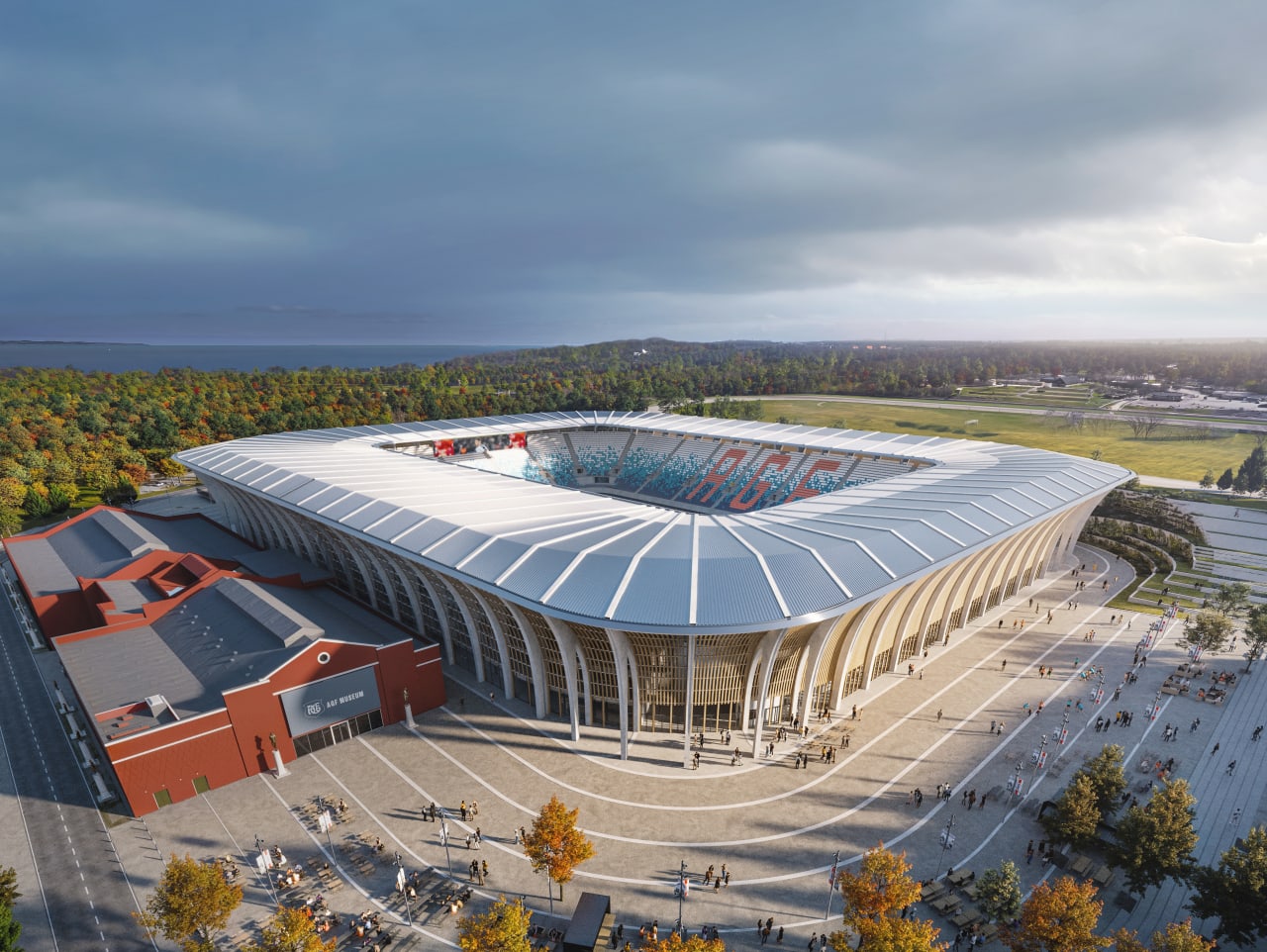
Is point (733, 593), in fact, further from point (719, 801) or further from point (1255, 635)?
point (1255, 635)

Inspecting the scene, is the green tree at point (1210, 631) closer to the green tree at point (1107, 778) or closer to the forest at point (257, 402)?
the green tree at point (1107, 778)

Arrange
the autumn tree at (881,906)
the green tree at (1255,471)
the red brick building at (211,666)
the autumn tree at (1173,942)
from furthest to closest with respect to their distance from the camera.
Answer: the green tree at (1255,471) → the red brick building at (211,666) → the autumn tree at (881,906) → the autumn tree at (1173,942)

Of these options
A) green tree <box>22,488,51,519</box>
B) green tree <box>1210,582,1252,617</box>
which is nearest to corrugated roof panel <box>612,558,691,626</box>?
green tree <box>1210,582,1252,617</box>

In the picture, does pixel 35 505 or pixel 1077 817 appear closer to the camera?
pixel 1077 817

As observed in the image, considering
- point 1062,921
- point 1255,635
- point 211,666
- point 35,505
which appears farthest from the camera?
point 35,505

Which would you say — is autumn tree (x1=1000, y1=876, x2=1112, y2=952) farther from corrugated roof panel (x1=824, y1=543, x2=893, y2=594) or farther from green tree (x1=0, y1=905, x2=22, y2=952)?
green tree (x1=0, y1=905, x2=22, y2=952)

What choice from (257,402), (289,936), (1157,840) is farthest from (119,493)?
(1157,840)

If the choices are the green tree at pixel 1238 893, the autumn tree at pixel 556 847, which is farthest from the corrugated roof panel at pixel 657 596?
the green tree at pixel 1238 893

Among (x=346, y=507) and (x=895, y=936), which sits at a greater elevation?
(x=346, y=507)
